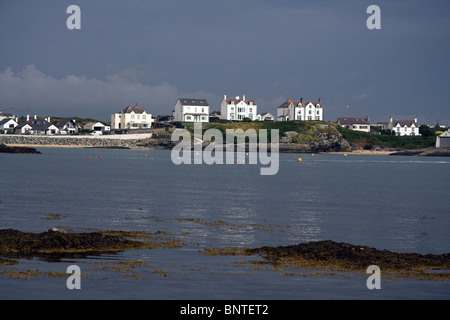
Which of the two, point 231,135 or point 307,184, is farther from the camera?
point 231,135

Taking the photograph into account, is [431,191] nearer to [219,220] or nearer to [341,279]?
[219,220]

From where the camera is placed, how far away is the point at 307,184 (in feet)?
242

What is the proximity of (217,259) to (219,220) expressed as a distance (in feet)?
40.0

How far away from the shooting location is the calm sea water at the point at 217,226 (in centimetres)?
2025

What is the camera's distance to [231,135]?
198 m

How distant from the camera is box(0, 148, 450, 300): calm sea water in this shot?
66.4 ft

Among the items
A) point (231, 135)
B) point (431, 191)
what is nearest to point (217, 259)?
point (431, 191)

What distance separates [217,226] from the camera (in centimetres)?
3444

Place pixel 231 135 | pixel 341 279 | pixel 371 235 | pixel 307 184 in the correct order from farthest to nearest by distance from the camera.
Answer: pixel 231 135
pixel 307 184
pixel 371 235
pixel 341 279
